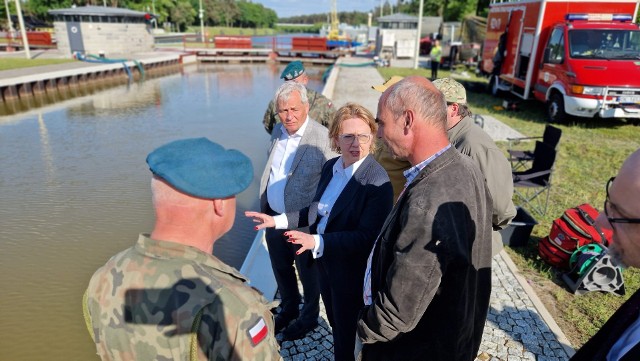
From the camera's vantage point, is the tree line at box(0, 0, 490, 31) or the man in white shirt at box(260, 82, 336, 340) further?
the tree line at box(0, 0, 490, 31)

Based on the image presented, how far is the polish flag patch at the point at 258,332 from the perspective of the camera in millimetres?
1287

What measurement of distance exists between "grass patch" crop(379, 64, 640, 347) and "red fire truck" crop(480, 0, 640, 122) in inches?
26.8

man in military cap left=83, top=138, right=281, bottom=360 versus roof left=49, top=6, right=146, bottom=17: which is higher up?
roof left=49, top=6, right=146, bottom=17

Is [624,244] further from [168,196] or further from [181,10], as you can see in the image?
[181,10]

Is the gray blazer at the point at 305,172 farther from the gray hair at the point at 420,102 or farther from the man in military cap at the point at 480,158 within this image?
the gray hair at the point at 420,102

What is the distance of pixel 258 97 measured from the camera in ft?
60.1

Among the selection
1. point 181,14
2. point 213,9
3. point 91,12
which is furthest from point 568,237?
point 213,9

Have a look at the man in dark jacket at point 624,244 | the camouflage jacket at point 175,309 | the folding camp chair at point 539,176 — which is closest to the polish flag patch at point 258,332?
the camouflage jacket at point 175,309

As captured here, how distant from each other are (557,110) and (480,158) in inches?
397

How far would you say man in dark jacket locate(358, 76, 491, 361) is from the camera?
169 cm

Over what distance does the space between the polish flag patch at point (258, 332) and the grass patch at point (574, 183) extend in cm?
320

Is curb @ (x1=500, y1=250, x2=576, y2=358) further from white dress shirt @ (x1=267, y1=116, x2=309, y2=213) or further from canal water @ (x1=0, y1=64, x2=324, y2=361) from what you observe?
canal water @ (x1=0, y1=64, x2=324, y2=361)

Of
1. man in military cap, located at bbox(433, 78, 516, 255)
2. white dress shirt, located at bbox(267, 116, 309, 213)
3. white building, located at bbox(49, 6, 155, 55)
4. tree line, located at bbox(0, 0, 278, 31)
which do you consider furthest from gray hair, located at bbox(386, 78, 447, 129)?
tree line, located at bbox(0, 0, 278, 31)

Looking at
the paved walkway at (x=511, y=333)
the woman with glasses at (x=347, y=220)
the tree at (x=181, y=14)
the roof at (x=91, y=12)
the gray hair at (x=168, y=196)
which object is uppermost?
the tree at (x=181, y=14)
